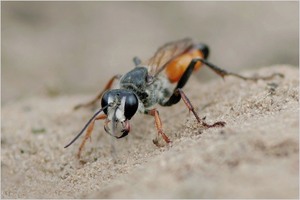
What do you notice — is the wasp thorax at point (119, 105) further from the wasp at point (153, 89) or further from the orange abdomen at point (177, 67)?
the orange abdomen at point (177, 67)

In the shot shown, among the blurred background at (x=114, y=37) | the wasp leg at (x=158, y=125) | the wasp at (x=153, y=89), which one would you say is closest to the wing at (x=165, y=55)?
the wasp at (x=153, y=89)

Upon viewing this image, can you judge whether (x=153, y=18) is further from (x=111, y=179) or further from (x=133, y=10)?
(x=111, y=179)

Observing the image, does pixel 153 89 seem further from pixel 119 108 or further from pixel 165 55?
pixel 119 108

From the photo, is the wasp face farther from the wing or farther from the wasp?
the wing

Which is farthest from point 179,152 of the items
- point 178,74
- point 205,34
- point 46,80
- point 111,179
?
point 205,34

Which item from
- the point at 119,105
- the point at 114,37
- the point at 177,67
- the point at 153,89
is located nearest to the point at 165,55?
the point at 177,67
